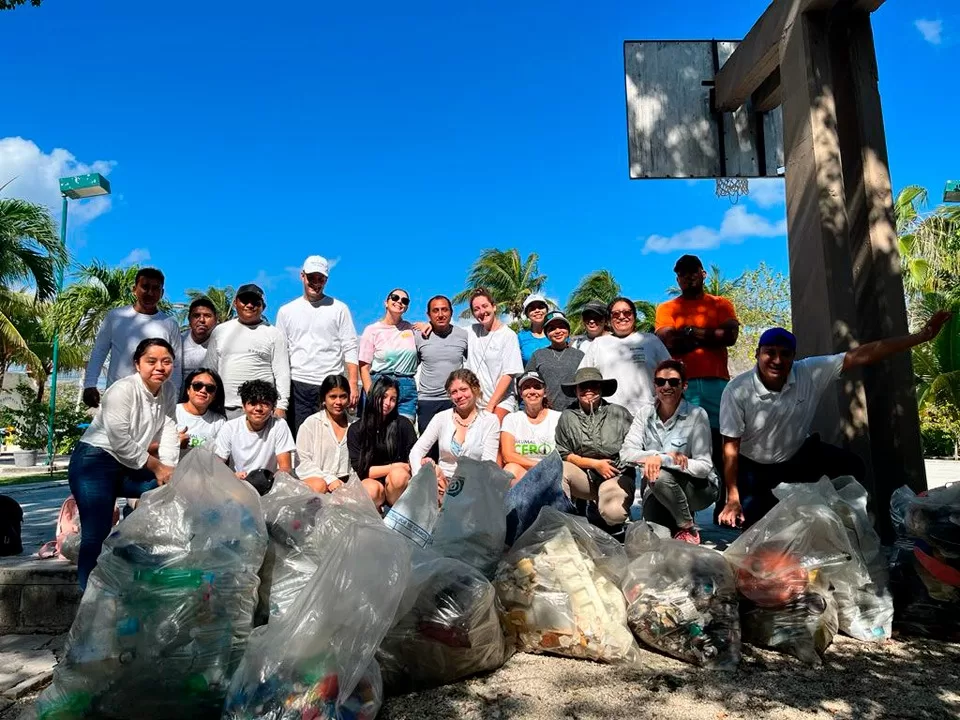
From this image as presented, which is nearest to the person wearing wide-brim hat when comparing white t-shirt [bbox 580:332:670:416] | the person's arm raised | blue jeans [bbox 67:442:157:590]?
white t-shirt [bbox 580:332:670:416]

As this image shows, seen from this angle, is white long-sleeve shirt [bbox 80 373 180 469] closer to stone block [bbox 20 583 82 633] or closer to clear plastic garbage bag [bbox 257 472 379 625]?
stone block [bbox 20 583 82 633]

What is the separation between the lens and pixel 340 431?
4.58 metres

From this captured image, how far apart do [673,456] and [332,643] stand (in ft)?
7.63

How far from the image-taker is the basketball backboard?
643cm

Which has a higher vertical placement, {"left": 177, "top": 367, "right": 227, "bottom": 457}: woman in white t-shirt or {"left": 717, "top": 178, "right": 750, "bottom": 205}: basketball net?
{"left": 717, "top": 178, "right": 750, "bottom": 205}: basketball net

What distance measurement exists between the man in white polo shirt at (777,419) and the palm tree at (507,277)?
92.8 ft

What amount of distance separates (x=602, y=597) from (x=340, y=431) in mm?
2259

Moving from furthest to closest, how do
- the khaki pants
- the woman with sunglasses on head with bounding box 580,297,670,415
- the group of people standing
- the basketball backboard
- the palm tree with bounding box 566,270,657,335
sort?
the palm tree with bounding box 566,270,657,335
the basketball backboard
the woman with sunglasses on head with bounding box 580,297,670,415
the khaki pants
the group of people standing

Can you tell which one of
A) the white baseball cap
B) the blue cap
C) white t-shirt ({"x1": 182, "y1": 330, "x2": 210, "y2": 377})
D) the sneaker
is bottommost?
the sneaker

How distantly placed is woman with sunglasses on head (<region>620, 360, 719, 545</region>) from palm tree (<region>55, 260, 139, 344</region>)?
71.4 ft

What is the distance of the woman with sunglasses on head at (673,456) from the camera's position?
3.84 meters

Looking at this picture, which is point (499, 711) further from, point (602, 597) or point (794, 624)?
point (794, 624)

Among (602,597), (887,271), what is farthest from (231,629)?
(887,271)

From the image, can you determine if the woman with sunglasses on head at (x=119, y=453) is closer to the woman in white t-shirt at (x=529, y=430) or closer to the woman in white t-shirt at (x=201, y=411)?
the woman in white t-shirt at (x=201, y=411)
